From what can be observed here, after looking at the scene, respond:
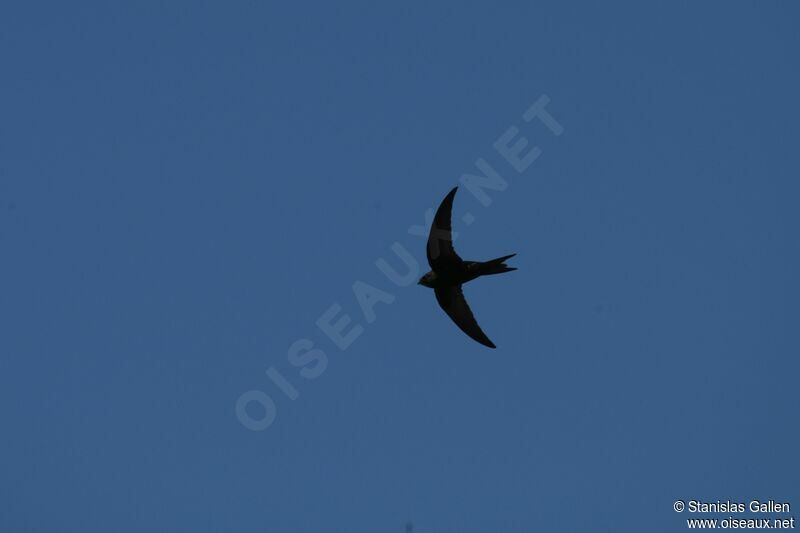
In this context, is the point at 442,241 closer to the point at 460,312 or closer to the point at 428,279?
the point at 428,279

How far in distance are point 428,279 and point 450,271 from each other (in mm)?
778

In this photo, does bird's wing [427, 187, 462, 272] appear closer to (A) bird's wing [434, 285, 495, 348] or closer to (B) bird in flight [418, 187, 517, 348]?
(B) bird in flight [418, 187, 517, 348]

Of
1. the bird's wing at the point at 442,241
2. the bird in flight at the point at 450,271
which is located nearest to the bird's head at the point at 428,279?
the bird in flight at the point at 450,271

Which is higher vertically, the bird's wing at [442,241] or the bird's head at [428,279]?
the bird's wing at [442,241]

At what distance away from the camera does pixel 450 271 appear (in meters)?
30.5

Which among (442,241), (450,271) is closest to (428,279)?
(450,271)

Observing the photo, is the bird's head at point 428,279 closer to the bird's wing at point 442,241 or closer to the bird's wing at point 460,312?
the bird's wing at point 442,241

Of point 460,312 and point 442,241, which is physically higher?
point 442,241

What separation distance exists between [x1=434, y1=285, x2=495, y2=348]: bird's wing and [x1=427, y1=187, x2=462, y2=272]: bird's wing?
154 cm

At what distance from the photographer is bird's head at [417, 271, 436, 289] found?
30781 mm

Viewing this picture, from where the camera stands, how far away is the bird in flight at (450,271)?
96.7 ft

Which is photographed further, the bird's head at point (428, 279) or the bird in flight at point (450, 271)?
the bird's head at point (428, 279)

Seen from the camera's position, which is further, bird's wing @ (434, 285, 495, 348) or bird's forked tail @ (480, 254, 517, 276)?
bird's wing @ (434, 285, 495, 348)

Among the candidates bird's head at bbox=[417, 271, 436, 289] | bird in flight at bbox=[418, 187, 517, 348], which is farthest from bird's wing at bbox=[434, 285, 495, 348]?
bird's head at bbox=[417, 271, 436, 289]
